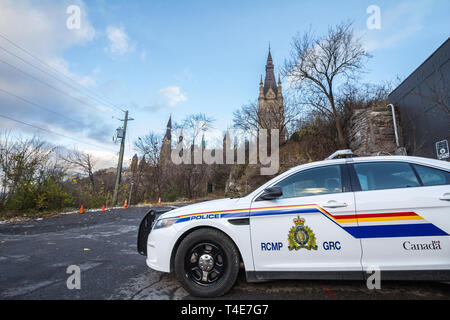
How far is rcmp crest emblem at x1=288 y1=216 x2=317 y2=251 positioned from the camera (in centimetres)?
243

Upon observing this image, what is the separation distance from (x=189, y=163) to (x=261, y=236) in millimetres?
26224

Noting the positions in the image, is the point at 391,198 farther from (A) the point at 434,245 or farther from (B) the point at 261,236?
(B) the point at 261,236

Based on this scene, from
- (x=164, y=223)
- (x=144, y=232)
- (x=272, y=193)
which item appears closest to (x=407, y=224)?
(x=272, y=193)

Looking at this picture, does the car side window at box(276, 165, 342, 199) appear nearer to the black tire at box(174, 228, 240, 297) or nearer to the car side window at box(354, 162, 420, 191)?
the car side window at box(354, 162, 420, 191)

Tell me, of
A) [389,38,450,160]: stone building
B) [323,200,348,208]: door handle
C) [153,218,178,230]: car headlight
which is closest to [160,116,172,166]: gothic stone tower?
[389,38,450,160]: stone building

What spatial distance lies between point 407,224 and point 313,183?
1.04 meters

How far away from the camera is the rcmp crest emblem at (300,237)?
2434mm

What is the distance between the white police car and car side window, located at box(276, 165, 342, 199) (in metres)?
0.01

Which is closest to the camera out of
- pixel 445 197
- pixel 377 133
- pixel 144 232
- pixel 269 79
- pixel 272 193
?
pixel 445 197

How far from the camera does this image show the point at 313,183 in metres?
2.72

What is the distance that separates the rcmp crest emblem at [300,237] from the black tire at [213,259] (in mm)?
702

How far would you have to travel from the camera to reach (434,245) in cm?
223

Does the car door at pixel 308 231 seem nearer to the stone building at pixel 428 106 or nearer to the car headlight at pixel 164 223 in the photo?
the car headlight at pixel 164 223

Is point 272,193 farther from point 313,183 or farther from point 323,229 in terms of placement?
point 323,229
